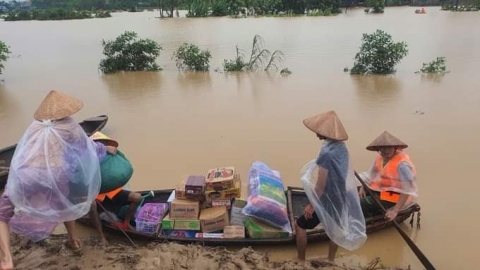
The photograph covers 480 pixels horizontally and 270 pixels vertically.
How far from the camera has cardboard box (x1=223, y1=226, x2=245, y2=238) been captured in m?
4.03

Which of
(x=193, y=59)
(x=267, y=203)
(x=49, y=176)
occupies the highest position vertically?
(x=193, y=59)

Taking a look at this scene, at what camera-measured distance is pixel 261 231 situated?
159 inches

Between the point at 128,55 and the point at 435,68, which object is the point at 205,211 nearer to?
the point at 435,68

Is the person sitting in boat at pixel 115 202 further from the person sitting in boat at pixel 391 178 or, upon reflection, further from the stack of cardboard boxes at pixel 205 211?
the person sitting in boat at pixel 391 178

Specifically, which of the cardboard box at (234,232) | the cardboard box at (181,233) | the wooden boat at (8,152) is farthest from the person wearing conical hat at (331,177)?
the wooden boat at (8,152)

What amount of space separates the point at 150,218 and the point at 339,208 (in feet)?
6.37

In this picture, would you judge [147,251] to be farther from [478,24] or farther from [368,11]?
[368,11]

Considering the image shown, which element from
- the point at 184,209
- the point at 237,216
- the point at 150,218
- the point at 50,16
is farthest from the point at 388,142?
the point at 50,16

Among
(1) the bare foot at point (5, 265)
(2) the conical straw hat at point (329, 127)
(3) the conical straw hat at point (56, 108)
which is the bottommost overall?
(1) the bare foot at point (5, 265)

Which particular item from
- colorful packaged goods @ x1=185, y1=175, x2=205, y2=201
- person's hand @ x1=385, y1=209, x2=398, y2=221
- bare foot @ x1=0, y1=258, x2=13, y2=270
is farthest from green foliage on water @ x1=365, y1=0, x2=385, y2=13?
bare foot @ x1=0, y1=258, x2=13, y2=270

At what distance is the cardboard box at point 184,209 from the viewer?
4090 millimetres

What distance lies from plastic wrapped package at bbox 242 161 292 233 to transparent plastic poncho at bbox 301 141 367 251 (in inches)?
28.2

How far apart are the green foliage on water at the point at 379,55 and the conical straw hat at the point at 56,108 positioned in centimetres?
1064

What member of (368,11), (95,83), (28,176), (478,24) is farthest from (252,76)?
(368,11)
